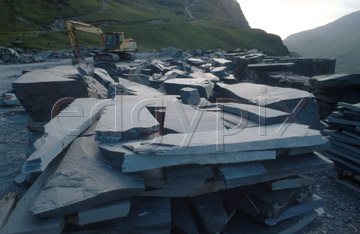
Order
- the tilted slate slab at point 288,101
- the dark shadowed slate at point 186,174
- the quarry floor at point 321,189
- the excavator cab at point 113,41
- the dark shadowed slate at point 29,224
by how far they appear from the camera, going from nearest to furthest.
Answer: the dark shadowed slate at point 29,224 → the dark shadowed slate at point 186,174 → the quarry floor at point 321,189 → the tilted slate slab at point 288,101 → the excavator cab at point 113,41

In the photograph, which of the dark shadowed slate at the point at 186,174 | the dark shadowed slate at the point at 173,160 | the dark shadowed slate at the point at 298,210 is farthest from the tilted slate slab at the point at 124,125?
the dark shadowed slate at the point at 298,210

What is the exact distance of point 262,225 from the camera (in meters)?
1.98

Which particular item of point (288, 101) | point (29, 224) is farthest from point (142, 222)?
point (288, 101)

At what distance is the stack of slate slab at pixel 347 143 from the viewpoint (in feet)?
10.4

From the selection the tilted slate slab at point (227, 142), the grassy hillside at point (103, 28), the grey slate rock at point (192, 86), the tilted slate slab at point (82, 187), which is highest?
the grassy hillside at point (103, 28)

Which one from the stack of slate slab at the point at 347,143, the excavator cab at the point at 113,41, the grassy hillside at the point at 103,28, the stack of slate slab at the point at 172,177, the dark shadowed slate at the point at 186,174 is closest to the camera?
the stack of slate slab at the point at 172,177

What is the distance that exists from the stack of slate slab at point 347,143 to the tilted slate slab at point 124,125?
281 cm

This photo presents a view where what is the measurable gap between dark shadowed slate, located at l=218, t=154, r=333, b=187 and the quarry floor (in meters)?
0.70

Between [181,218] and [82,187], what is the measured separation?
2.78 feet

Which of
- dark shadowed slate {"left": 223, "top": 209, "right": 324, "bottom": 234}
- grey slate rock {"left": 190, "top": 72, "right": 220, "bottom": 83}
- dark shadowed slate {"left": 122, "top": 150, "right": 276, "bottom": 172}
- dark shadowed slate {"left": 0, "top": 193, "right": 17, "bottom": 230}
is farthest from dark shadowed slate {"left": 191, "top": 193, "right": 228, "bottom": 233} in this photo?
grey slate rock {"left": 190, "top": 72, "right": 220, "bottom": 83}

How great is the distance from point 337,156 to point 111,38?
14506 mm

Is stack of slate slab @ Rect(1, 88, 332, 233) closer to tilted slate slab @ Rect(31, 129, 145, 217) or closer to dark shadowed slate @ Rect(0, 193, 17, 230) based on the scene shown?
tilted slate slab @ Rect(31, 129, 145, 217)

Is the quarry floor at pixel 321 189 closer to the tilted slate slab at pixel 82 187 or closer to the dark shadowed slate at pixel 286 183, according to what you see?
the dark shadowed slate at pixel 286 183

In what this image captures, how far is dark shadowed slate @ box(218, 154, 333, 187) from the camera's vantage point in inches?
64.0
